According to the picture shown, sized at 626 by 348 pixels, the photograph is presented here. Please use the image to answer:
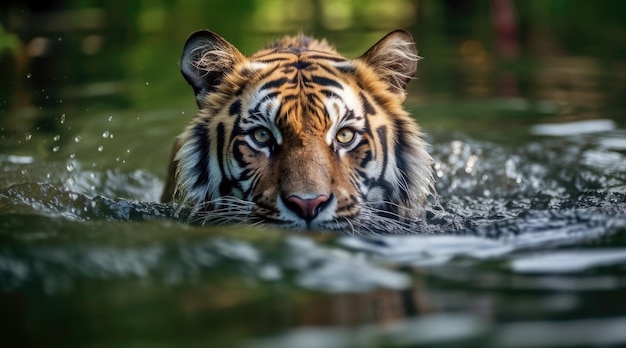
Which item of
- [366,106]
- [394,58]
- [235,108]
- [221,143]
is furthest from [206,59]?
[394,58]

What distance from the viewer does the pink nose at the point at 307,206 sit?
3.04m

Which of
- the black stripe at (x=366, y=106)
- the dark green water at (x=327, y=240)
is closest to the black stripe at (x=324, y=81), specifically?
the black stripe at (x=366, y=106)

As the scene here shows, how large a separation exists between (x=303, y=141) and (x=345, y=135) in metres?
0.22

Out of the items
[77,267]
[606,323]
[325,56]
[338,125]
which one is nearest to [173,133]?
[325,56]

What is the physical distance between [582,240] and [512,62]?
6.28 m

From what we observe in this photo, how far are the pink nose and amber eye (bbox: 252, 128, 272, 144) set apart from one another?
0.41 meters

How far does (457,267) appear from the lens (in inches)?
105

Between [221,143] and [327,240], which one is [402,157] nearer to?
[221,143]

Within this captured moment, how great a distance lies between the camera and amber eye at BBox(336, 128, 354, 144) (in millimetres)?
3406

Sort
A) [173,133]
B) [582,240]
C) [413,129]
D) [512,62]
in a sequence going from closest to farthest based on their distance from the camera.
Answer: [582,240] → [413,129] → [173,133] → [512,62]

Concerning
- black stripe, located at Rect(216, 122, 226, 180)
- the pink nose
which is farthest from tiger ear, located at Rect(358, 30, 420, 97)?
the pink nose

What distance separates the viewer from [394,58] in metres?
3.81

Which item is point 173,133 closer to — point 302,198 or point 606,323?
point 302,198

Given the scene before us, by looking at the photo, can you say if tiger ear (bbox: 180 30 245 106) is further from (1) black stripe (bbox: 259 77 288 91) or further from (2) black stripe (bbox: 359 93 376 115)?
(2) black stripe (bbox: 359 93 376 115)
